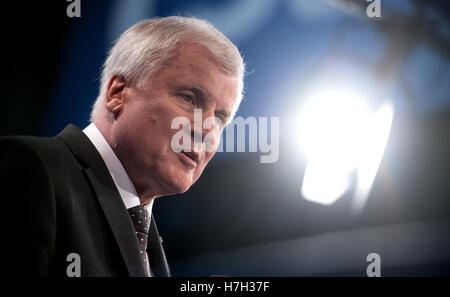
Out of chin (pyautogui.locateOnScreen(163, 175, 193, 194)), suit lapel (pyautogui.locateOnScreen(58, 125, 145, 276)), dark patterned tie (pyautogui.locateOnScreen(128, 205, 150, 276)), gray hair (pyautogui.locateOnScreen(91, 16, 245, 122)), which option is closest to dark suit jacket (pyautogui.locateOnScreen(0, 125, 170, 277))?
suit lapel (pyautogui.locateOnScreen(58, 125, 145, 276))

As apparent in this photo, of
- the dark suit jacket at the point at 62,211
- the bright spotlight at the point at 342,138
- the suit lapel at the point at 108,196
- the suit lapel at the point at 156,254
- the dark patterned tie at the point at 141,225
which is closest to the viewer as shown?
the dark suit jacket at the point at 62,211

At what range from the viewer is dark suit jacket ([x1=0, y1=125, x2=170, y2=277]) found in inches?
51.4

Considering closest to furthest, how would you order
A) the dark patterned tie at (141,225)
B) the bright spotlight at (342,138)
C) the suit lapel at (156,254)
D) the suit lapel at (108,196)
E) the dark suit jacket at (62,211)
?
the dark suit jacket at (62,211) → the suit lapel at (108,196) → the dark patterned tie at (141,225) → the suit lapel at (156,254) → the bright spotlight at (342,138)

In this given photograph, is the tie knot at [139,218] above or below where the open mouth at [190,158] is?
below

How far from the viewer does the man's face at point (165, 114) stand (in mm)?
1598

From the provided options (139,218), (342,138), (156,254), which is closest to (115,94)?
(139,218)

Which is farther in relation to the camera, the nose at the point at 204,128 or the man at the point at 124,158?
the nose at the point at 204,128

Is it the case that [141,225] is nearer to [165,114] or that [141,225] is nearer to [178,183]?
[178,183]

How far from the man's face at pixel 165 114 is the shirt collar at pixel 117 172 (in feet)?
0.06

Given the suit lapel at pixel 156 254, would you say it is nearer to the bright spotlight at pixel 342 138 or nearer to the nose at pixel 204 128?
the nose at pixel 204 128

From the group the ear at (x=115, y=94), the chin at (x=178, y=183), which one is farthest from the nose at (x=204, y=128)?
the ear at (x=115, y=94)

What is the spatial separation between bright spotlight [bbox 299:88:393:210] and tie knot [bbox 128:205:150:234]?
0.71 metres

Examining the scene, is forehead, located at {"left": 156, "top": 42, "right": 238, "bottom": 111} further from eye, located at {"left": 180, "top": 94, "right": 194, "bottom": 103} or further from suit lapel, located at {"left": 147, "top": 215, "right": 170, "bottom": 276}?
suit lapel, located at {"left": 147, "top": 215, "right": 170, "bottom": 276}

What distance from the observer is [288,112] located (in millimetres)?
1889
